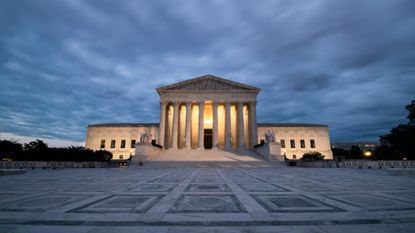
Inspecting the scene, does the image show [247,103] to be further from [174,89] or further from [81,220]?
[81,220]

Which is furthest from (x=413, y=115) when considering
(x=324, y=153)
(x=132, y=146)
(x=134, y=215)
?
(x=132, y=146)

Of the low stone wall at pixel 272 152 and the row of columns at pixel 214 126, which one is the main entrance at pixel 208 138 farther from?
the low stone wall at pixel 272 152

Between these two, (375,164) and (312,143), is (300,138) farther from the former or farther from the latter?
(375,164)

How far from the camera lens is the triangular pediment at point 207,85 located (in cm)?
4534

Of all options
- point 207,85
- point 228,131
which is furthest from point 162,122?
point 228,131

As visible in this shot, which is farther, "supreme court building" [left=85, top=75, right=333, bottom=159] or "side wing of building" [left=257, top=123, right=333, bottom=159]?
"side wing of building" [left=257, top=123, right=333, bottom=159]

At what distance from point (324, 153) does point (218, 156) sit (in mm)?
39826

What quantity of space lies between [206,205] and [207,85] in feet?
138

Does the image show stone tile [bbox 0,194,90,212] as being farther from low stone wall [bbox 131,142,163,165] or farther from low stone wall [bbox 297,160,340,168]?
low stone wall [bbox 297,160,340,168]

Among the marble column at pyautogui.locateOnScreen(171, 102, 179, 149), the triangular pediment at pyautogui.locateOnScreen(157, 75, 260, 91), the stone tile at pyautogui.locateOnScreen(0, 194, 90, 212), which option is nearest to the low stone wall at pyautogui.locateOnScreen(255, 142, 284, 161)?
the triangular pediment at pyautogui.locateOnScreen(157, 75, 260, 91)

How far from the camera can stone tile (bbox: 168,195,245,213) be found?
4160 mm

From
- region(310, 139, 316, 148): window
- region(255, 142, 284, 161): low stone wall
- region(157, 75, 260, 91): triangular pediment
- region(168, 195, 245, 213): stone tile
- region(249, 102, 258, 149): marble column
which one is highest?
region(157, 75, 260, 91): triangular pediment

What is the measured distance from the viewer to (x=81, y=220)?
3494mm

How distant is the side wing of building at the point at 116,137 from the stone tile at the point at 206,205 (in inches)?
2135
